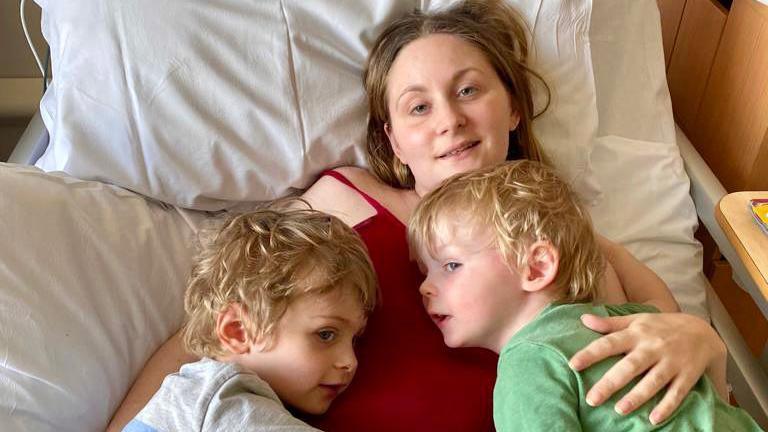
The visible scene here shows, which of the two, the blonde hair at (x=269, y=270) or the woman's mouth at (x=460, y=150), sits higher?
the woman's mouth at (x=460, y=150)

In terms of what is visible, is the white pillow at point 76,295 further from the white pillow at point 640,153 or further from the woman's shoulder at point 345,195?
the white pillow at point 640,153

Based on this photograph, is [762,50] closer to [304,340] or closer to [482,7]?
[482,7]

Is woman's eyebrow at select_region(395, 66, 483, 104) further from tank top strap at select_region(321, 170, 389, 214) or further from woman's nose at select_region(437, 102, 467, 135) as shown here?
tank top strap at select_region(321, 170, 389, 214)

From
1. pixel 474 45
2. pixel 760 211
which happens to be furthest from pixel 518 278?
pixel 474 45

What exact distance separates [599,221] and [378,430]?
2.19ft

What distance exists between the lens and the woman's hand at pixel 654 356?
921 mm

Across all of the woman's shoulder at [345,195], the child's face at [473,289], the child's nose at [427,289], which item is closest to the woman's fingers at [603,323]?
the child's face at [473,289]

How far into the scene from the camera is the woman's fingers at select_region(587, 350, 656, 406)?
0.91m

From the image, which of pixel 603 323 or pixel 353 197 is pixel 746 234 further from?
pixel 353 197

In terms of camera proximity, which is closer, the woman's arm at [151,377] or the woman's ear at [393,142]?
the woman's arm at [151,377]

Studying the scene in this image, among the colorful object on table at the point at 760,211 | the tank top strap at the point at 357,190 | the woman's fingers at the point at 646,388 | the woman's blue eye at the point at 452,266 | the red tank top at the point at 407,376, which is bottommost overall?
the red tank top at the point at 407,376

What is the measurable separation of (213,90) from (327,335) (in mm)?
516

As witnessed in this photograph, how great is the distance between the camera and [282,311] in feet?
3.29

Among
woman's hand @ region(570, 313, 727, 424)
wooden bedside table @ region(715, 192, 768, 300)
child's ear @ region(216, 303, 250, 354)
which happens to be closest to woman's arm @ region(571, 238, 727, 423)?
woman's hand @ region(570, 313, 727, 424)
